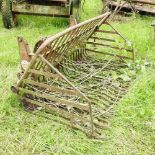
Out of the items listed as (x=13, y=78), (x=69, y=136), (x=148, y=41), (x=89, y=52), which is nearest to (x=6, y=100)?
(x=13, y=78)

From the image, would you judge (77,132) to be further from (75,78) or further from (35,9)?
(35,9)

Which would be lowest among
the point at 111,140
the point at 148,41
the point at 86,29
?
the point at 111,140

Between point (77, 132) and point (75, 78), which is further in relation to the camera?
point (75, 78)

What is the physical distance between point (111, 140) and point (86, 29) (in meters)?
1.77

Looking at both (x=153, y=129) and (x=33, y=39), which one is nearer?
(x=153, y=129)

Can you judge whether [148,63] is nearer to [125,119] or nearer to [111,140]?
[125,119]

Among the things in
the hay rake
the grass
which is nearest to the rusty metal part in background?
the hay rake

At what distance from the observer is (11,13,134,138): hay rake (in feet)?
11.6

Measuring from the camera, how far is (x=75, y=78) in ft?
15.0

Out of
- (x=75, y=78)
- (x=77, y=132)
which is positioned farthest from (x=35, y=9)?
(x=77, y=132)

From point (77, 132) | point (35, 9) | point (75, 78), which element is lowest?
point (77, 132)

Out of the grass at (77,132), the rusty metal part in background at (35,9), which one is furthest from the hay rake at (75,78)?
the rusty metal part in background at (35,9)

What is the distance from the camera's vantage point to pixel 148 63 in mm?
5105

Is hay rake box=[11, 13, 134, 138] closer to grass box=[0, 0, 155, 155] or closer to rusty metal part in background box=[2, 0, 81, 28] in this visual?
grass box=[0, 0, 155, 155]
